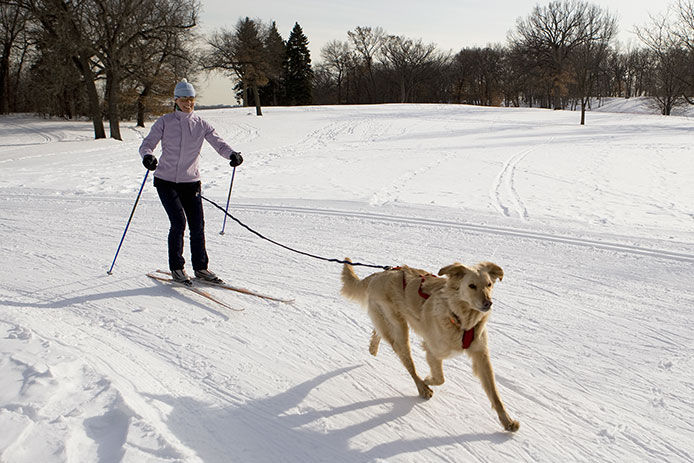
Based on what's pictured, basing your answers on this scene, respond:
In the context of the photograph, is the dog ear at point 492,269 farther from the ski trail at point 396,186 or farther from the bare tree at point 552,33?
the bare tree at point 552,33

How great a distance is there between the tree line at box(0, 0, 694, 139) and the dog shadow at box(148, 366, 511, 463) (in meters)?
24.4

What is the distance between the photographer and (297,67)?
209 ft

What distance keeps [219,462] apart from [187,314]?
245 cm

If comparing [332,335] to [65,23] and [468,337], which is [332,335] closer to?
[468,337]

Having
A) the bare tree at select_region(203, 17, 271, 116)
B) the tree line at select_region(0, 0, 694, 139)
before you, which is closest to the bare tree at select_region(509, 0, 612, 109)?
the tree line at select_region(0, 0, 694, 139)

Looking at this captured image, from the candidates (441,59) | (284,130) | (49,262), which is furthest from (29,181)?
(441,59)

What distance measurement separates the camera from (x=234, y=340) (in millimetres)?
4559

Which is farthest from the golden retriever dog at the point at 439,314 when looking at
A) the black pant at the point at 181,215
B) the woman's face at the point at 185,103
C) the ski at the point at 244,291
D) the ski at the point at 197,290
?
the woman's face at the point at 185,103

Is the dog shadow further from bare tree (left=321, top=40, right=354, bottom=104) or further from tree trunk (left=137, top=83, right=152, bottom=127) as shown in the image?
bare tree (left=321, top=40, right=354, bottom=104)

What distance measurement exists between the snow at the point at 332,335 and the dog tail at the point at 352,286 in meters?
0.49

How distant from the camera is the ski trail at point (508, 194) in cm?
966

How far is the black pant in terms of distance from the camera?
562 centimetres

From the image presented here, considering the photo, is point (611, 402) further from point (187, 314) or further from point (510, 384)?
point (187, 314)

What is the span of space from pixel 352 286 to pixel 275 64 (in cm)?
4323
